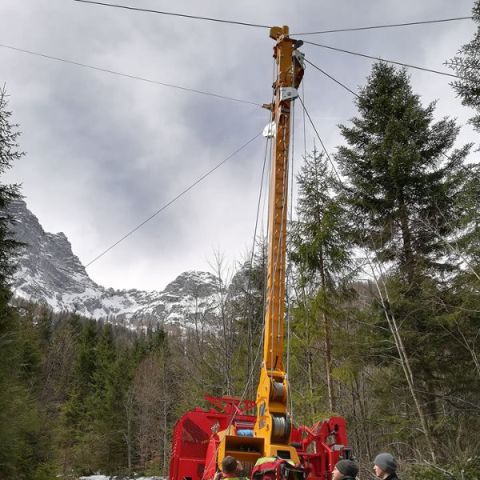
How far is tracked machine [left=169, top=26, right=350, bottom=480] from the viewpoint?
7.27 metres

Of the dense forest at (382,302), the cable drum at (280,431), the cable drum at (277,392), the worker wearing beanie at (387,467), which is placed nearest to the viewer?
the worker wearing beanie at (387,467)

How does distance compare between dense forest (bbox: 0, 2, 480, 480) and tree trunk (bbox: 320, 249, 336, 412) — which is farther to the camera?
tree trunk (bbox: 320, 249, 336, 412)

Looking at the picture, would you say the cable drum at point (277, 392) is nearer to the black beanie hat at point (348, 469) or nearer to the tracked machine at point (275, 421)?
Result: the tracked machine at point (275, 421)

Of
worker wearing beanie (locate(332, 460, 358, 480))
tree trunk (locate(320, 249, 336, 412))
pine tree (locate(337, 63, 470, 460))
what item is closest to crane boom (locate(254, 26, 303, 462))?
worker wearing beanie (locate(332, 460, 358, 480))

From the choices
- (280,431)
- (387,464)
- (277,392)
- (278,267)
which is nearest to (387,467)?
(387,464)

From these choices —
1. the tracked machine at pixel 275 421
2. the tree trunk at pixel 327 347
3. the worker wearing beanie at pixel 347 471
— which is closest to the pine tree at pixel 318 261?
the tree trunk at pixel 327 347

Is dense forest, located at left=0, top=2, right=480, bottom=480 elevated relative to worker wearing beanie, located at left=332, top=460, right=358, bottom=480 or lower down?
elevated

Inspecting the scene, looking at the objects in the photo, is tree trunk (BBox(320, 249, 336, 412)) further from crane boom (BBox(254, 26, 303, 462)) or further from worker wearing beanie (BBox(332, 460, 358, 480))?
worker wearing beanie (BBox(332, 460, 358, 480))

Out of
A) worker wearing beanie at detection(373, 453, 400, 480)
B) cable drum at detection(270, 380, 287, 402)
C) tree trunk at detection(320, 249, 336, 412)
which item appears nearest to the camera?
worker wearing beanie at detection(373, 453, 400, 480)

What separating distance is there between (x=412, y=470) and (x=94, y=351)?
4645 cm

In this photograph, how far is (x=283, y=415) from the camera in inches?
297

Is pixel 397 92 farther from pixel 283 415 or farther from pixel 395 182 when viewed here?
pixel 283 415

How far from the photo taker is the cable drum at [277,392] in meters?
7.55

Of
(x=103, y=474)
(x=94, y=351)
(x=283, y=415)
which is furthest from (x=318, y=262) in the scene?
(x=94, y=351)
